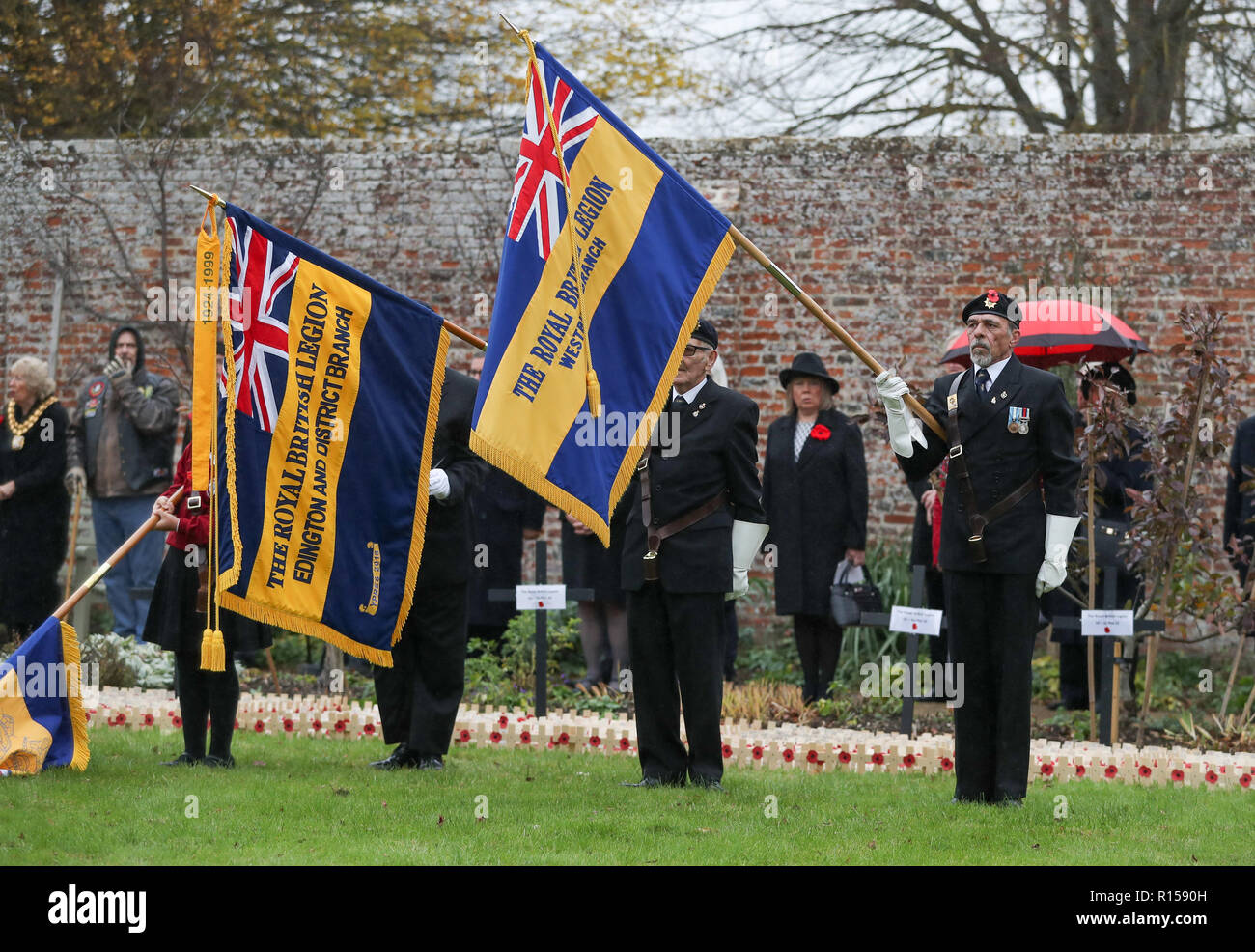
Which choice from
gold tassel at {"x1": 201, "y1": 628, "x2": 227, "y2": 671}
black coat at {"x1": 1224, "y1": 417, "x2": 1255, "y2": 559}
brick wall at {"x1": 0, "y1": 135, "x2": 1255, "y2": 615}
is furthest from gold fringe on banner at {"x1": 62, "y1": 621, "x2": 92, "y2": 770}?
black coat at {"x1": 1224, "y1": 417, "x2": 1255, "y2": 559}

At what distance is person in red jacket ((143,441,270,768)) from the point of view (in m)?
7.44

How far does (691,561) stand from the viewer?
6984 millimetres

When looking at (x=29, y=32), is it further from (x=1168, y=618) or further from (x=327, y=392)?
(x=1168, y=618)

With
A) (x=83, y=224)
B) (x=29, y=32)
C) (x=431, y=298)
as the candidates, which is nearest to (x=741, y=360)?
(x=431, y=298)

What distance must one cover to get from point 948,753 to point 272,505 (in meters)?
3.76

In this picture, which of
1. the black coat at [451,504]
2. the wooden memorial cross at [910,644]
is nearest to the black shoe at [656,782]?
the black coat at [451,504]

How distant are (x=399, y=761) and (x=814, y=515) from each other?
11.9ft

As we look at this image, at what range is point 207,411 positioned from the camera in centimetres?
662

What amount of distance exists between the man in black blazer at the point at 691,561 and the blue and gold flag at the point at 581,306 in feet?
2.38

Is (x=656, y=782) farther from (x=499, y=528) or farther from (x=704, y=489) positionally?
(x=499, y=528)

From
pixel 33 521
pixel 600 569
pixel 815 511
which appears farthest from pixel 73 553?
pixel 815 511

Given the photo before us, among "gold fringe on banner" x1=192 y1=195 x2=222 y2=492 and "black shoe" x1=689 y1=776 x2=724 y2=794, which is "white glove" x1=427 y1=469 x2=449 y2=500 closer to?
"gold fringe on banner" x1=192 y1=195 x2=222 y2=492

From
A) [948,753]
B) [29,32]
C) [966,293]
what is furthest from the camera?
[29,32]

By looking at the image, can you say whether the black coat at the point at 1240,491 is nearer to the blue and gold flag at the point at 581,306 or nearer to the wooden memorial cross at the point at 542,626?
the wooden memorial cross at the point at 542,626
